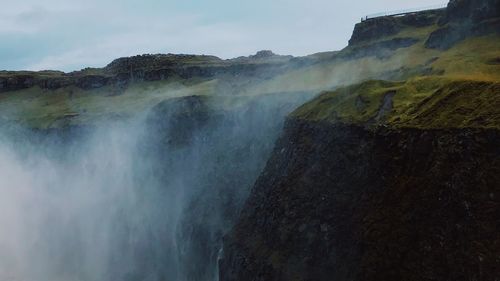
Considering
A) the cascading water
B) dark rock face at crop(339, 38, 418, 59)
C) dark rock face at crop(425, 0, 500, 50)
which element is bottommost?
the cascading water

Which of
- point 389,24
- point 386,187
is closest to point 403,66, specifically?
point 389,24

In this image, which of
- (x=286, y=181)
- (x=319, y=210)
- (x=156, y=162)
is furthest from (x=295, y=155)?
(x=156, y=162)

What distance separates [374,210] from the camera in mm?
40031

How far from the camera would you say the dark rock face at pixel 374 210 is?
33.2 metres

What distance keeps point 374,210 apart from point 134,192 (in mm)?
62535

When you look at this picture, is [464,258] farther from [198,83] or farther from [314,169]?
[198,83]

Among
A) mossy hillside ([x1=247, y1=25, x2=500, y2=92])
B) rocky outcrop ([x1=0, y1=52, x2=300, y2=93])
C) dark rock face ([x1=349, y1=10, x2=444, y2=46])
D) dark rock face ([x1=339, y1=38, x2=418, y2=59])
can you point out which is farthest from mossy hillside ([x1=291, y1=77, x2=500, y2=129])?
rocky outcrop ([x1=0, y1=52, x2=300, y2=93])

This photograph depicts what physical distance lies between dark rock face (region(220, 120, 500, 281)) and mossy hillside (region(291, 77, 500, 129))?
3.28 feet

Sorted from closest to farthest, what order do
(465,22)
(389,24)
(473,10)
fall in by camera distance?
(473,10), (465,22), (389,24)

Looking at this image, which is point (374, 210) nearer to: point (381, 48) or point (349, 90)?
point (349, 90)

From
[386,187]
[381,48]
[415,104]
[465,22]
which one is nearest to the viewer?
[386,187]

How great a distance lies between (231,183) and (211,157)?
28.4 feet

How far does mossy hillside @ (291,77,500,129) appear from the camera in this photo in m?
37.6

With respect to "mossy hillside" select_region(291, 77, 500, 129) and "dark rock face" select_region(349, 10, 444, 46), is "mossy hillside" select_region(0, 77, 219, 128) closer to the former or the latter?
"dark rock face" select_region(349, 10, 444, 46)
